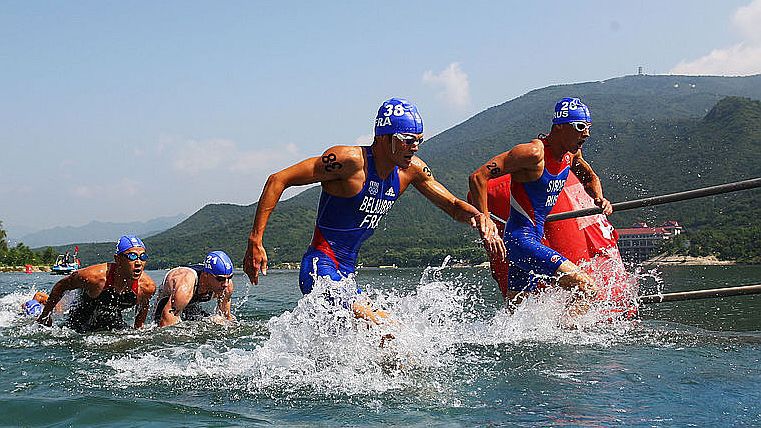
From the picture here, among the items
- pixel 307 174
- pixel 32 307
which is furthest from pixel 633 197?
pixel 307 174

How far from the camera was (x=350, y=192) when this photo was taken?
6.12 meters

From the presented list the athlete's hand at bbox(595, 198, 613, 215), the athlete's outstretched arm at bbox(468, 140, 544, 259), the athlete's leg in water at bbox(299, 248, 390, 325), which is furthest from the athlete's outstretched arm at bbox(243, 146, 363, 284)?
the athlete's hand at bbox(595, 198, 613, 215)

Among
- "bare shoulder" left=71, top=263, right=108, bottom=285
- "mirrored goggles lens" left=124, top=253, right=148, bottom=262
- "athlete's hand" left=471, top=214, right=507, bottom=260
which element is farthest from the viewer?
"bare shoulder" left=71, top=263, right=108, bottom=285

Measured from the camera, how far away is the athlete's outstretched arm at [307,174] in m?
5.92

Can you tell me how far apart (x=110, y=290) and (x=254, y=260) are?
5.54 m

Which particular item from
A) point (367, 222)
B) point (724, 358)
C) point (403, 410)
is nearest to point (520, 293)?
point (724, 358)

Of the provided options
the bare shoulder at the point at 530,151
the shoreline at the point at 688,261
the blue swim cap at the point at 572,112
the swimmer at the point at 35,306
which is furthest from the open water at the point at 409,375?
the shoreline at the point at 688,261

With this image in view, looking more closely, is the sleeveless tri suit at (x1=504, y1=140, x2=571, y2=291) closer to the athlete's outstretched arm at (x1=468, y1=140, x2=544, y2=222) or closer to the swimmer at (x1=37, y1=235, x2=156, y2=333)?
the athlete's outstretched arm at (x1=468, y1=140, x2=544, y2=222)

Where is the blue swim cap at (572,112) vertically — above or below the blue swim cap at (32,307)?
above

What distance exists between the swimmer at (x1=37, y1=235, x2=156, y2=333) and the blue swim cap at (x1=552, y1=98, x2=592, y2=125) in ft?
18.2

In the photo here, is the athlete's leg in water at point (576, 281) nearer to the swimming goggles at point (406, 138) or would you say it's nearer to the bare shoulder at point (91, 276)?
the swimming goggles at point (406, 138)

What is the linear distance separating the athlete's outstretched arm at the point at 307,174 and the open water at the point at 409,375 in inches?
31.1

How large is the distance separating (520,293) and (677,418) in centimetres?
453

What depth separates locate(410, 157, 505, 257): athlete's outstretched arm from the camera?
6.42 m
